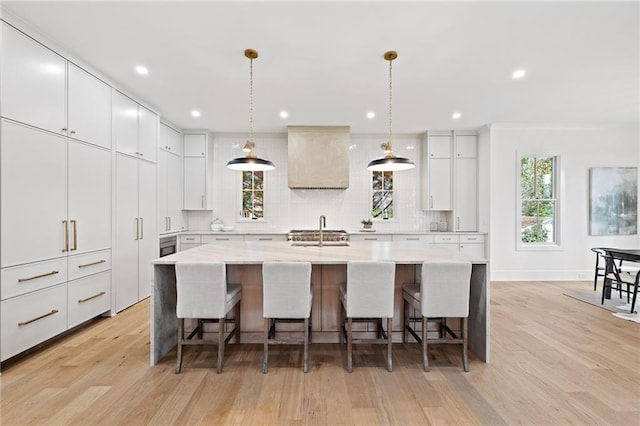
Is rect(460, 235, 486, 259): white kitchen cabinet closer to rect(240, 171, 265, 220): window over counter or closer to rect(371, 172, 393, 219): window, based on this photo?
rect(371, 172, 393, 219): window

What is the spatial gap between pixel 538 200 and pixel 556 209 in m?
0.35

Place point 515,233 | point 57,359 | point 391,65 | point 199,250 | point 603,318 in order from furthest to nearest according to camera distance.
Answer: point 515,233 → point 603,318 → point 391,65 → point 199,250 → point 57,359

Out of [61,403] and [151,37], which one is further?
[151,37]

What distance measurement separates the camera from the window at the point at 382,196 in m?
5.77

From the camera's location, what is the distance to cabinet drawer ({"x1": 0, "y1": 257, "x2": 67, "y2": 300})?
2.23m

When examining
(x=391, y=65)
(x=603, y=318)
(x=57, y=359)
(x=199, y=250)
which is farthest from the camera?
(x=603, y=318)

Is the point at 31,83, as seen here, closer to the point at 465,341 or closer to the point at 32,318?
the point at 32,318

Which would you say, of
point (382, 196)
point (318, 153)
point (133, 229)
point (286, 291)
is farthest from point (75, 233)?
point (382, 196)

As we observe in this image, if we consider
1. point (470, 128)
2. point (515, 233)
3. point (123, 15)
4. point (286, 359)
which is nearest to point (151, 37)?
point (123, 15)

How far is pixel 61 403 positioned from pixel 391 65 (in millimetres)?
3754

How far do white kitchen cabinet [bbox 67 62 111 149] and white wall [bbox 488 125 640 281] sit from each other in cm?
567

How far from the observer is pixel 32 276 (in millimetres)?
2422

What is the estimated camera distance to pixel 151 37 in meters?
2.56

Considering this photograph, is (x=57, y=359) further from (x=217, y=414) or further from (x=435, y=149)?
(x=435, y=149)
